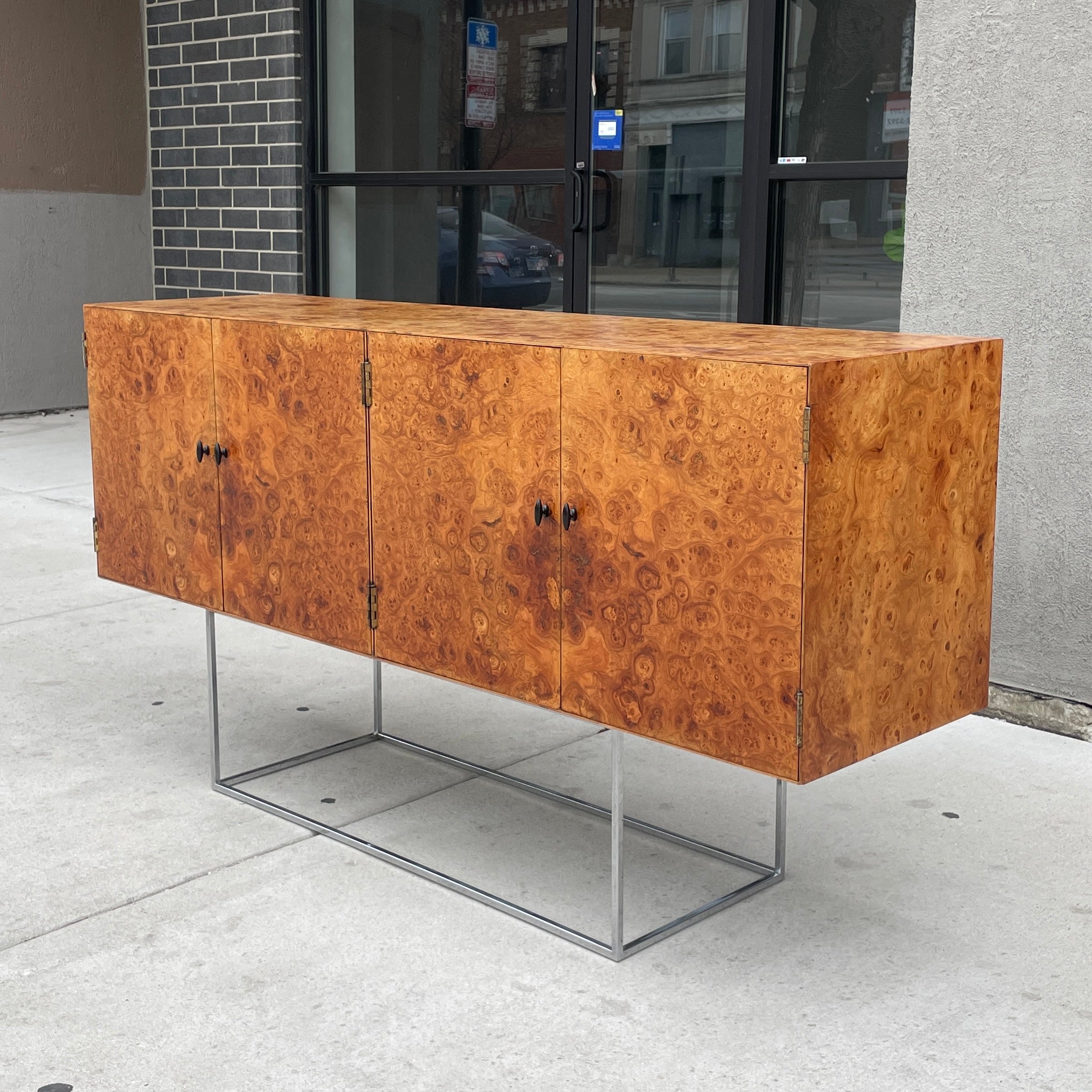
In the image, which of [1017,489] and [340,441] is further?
[1017,489]

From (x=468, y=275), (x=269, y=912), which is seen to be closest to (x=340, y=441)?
(x=269, y=912)

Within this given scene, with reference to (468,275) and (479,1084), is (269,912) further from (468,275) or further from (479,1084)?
(468,275)

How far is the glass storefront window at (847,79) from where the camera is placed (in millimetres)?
4992

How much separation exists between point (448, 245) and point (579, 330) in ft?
14.1

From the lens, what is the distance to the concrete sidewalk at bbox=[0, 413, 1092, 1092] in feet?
7.61

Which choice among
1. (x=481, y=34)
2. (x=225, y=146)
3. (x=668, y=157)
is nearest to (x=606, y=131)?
(x=668, y=157)

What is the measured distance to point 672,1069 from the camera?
2275 millimetres

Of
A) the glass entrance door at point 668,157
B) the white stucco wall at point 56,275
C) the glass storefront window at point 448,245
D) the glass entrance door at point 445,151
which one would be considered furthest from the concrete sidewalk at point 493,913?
the white stucco wall at point 56,275

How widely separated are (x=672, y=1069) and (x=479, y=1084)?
0.30m

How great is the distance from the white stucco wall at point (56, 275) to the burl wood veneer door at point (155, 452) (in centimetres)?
549

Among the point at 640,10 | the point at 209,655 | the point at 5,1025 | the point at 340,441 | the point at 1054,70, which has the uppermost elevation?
the point at 640,10

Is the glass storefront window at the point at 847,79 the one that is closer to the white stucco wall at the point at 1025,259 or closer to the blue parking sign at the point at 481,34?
the white stucco wall at the point at 1025,259

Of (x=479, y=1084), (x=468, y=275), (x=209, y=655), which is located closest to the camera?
(x=479, y=1084)

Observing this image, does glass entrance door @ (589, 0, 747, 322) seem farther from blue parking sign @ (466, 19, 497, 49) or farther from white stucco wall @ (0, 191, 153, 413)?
white stucco wall @ (0, 191, 153, 413)
